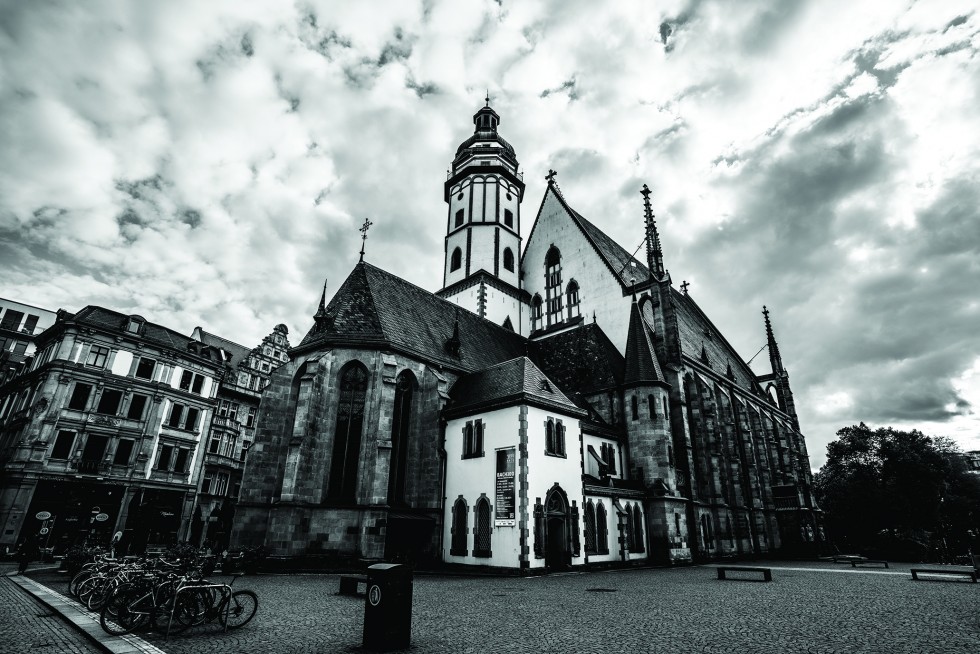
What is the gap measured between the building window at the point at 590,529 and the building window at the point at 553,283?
16.5 metres

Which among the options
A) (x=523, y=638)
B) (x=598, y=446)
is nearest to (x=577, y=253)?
(x=598, y=446)

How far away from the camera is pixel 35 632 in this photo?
320 inches

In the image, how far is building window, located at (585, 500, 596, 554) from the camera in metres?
22.4

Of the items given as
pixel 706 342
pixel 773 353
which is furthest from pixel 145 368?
pixel 773 353

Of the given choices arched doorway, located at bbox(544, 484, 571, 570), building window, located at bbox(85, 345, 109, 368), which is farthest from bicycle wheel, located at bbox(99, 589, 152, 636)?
building window, located at bbox(85, 345, 109, 368)

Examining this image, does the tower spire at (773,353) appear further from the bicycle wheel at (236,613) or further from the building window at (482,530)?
the bicycle wheel at (236,613)

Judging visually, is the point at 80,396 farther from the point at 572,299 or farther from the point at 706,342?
the point at 706,342

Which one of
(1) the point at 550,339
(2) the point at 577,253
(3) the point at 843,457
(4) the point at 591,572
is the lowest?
(4) the point at 591,572

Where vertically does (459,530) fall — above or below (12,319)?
below

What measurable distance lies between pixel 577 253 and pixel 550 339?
6695 millimetres

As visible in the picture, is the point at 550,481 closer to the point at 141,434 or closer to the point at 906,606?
the point at 906,606

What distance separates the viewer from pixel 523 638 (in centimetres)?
779

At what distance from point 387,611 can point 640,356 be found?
2506cm

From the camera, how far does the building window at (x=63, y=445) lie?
29.5 m
